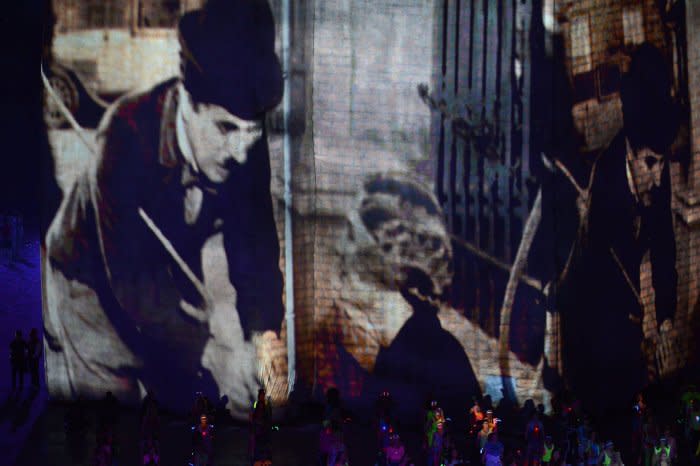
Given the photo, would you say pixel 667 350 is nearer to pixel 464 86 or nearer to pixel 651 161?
pixel 651 161

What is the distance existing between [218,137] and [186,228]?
1.61 metres

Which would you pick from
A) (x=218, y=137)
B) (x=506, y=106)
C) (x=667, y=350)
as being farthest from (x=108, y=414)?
(x=667, y=350)

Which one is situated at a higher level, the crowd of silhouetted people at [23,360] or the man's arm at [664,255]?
the man's arm at [664,255]

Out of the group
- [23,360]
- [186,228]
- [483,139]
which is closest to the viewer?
[483,139]

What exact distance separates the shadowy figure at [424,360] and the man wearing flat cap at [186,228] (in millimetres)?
2018

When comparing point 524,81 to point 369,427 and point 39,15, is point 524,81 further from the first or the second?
point 39,15

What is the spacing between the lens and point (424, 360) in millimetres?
15461

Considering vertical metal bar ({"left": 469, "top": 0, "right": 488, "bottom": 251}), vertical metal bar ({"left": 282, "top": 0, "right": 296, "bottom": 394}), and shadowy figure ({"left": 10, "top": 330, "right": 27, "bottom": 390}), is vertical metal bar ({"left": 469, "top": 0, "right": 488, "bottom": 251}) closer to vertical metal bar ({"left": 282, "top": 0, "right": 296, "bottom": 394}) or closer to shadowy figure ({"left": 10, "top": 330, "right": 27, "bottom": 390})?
vertical metal bar ({"left": 282, "top": 0, "right": 296, "bottom": 394})

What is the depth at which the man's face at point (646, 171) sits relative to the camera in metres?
16.1

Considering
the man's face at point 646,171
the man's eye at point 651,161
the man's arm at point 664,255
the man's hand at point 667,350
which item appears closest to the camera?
the man's face at point 646,171

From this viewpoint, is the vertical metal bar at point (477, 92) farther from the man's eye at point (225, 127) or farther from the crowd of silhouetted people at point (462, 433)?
the man's eye at point (225, 127)

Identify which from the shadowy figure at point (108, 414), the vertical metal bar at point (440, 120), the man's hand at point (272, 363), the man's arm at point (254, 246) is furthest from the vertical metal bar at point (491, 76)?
the shadowy figure at point (108, 414)

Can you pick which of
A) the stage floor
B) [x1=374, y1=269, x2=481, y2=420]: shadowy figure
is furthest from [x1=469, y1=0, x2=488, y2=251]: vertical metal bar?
the stage floor

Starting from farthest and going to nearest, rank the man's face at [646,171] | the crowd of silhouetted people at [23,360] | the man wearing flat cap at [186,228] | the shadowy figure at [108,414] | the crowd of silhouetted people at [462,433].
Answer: the crowd of silhouetted people at [23,360] < the man's face at [646,171] < the man wearing flat cap at [186,228] < the shadowy figure at [108,414] < the crowd of silhouetted people at [462,433]
